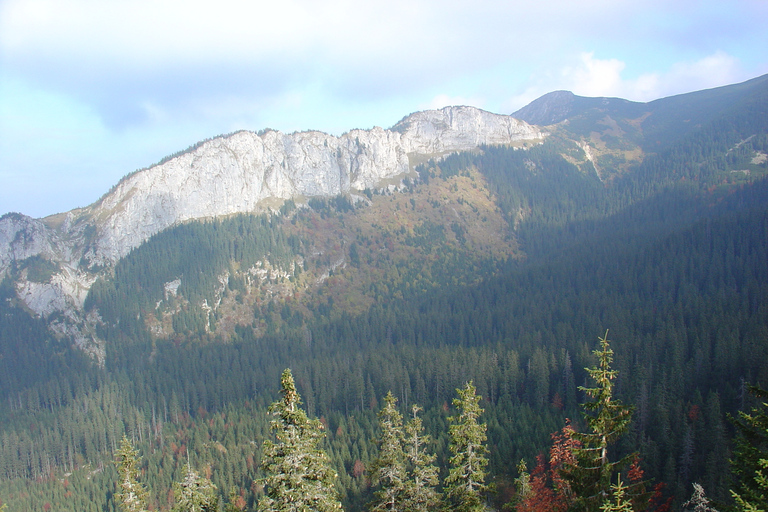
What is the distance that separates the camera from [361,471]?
78.6 meters

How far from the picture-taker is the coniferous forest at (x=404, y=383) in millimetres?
24953

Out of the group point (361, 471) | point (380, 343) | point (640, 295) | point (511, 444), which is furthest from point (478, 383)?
point (640, 295)

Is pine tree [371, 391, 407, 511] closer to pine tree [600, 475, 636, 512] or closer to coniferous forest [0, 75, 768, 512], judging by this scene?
coniferous forest [0, 75, 768, 512]

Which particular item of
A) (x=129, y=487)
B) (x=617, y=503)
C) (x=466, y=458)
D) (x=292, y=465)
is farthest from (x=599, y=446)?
(x=129, y=487)

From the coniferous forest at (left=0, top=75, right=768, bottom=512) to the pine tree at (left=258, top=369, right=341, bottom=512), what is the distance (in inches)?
4.0

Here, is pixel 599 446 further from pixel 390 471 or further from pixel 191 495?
pixel 191 495

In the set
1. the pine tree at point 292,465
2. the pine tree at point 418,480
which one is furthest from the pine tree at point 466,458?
the pine tree at point 292,465

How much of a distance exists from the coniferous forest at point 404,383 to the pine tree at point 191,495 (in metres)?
0.12

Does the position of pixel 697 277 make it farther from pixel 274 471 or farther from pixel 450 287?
pixel 274 471

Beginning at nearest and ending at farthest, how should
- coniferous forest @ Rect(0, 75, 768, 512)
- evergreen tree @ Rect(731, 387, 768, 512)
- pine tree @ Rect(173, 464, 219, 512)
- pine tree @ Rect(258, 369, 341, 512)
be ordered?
evergreen tree @ Rect(731, 387, 768, 512), pine tree @ Rect(258, 369, 341, 512), coniferous forest @ Rect(0, 75, 768, 512), pine tree @ Rect(173, 464, 219, 512)

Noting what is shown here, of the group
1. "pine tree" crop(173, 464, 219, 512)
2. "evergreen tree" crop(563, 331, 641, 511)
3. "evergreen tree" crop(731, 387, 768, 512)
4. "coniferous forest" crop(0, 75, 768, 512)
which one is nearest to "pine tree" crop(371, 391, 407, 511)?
"coniferous forest" crop(0, 75, 768, 512)

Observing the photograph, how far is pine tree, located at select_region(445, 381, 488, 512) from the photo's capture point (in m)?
24.8

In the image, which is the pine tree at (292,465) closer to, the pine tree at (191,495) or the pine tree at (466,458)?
the pine tree at (466,458)

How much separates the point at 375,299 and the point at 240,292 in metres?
53.4
